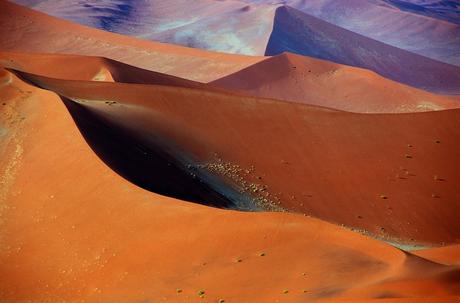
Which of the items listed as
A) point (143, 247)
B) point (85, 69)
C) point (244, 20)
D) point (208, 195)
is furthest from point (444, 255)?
point (244, 20)

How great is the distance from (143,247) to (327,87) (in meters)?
20.6

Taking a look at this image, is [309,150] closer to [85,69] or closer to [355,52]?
[85,69]

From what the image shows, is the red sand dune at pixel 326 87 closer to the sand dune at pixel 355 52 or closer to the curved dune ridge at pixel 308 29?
the sand dune at pixel 355 52

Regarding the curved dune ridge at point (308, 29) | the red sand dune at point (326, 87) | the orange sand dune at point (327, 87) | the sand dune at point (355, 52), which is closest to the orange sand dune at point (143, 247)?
the red sand dune at point (326, 87)

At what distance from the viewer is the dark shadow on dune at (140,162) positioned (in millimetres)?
10336

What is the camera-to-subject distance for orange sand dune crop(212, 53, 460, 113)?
2647 cm

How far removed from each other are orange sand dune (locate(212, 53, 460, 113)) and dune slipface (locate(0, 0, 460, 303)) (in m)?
7.84

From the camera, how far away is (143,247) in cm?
793

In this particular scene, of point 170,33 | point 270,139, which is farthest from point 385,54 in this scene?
point 270,139

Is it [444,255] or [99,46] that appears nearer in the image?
[444,255]

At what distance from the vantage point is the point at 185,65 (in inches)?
1196

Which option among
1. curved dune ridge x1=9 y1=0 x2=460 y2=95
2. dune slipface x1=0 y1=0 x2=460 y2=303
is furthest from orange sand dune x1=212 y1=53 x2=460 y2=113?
curved dune ridge x1=9 y1=0 x2=460 y2=95

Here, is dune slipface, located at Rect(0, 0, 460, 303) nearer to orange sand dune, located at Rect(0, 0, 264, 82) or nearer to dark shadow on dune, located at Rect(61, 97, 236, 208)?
dark shadow on dune, located at Rect(61, 97, 236, 208)

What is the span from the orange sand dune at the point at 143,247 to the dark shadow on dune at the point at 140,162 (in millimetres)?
255
